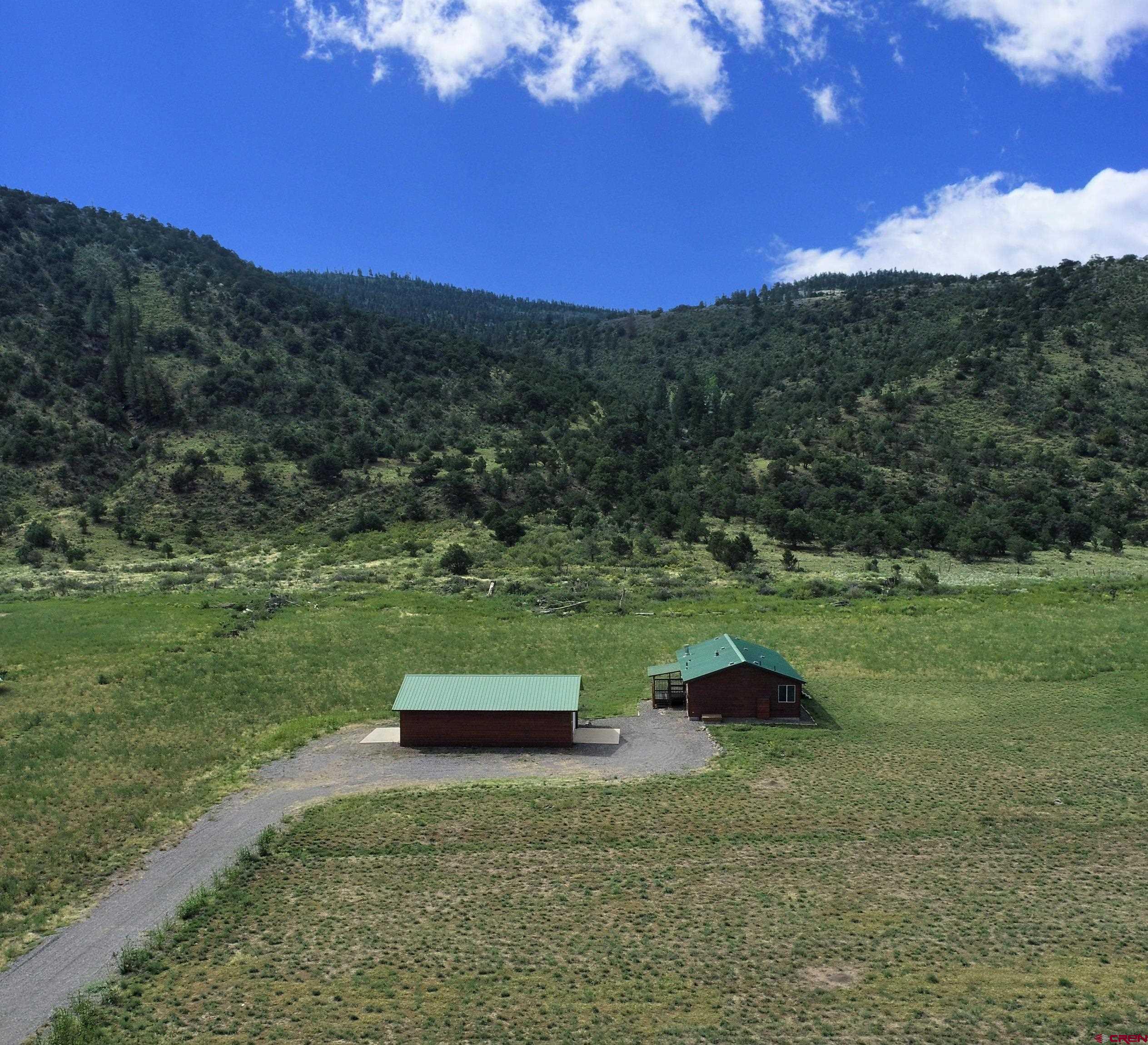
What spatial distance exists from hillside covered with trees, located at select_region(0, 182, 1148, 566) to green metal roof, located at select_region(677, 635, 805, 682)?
33.3 meters

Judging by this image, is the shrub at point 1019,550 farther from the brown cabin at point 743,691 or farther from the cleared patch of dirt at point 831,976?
the cleared patch of dirt at point 831,976

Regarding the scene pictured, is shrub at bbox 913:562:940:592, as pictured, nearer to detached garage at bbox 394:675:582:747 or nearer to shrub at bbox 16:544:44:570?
detached garage at bbox 394:675:582:747

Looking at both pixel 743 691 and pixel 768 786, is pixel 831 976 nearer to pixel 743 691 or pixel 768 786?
pixel 768 786

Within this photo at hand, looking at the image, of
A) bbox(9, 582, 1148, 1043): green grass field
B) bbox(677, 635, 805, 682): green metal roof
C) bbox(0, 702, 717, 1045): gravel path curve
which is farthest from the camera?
bbox(677, 635, 805, 682): green metal roof

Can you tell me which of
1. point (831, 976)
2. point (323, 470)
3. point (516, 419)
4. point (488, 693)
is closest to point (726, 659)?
point (488, 693)

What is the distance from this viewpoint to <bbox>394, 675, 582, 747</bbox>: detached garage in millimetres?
28688

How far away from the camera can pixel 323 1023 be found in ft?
44.0

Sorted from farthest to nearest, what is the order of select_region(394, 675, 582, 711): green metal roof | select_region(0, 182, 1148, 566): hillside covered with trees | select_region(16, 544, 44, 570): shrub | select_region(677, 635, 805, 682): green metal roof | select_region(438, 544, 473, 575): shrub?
select_region(0, 182, 1148, 566): hillside covered with trees < select_region(16, 544, 44, 570): shrub < select_region(438, 544, 473, 575): shrub < select_region(677, 635, 805, 682): green metal roof < select_region(394, 675, 582, 711): green metal roof

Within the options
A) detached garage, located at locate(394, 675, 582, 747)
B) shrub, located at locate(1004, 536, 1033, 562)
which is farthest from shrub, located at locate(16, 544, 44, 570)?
shrub, located at locate(1004, 536, 1033, 562)

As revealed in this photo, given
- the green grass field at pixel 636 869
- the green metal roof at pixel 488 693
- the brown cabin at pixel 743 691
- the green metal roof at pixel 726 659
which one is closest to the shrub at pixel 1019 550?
the green grass field at pixel 636 869

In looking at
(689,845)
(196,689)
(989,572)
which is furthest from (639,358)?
(689,845)

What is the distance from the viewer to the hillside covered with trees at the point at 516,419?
80438 mm

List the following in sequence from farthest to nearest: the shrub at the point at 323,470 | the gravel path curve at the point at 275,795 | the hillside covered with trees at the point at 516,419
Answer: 1. the shrub at the point at 323,470
2. the hillside covered with trees at the point at 516,419
3. the gravel path curve at the point at 275,795

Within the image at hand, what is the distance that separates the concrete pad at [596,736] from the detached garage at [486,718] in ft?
1.82
